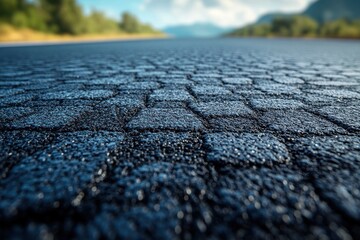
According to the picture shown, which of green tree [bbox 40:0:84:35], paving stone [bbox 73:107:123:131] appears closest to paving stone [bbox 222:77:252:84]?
paving stone [bbox 73:107:123:131]

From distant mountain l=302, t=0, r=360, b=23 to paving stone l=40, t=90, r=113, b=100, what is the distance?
14697 cm

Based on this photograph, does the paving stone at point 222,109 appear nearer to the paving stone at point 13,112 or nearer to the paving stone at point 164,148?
the paving stone at point 164,148

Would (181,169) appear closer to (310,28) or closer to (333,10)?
(310,28)

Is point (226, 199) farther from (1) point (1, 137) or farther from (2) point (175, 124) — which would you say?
(1) point (1, 137)

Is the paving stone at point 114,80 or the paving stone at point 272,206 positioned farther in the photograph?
the paving stone at point 114,80

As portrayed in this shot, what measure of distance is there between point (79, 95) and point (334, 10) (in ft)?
543

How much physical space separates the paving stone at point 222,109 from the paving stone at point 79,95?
892 mm

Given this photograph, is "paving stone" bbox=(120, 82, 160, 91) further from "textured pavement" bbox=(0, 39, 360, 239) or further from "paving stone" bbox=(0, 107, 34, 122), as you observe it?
"paving stone" bbox=(0, 107, 34, 122)

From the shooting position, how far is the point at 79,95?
2.27m

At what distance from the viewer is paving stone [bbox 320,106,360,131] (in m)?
1.46

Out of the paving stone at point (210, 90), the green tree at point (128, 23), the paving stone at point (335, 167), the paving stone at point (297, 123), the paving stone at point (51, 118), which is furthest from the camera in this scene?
the green tree at point (128, 23)

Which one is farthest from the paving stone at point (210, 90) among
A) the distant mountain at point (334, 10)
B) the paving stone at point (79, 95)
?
the distant mountain at point (334, 10)

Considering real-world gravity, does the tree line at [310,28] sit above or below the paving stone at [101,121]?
below

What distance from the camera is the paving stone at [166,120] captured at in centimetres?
147
